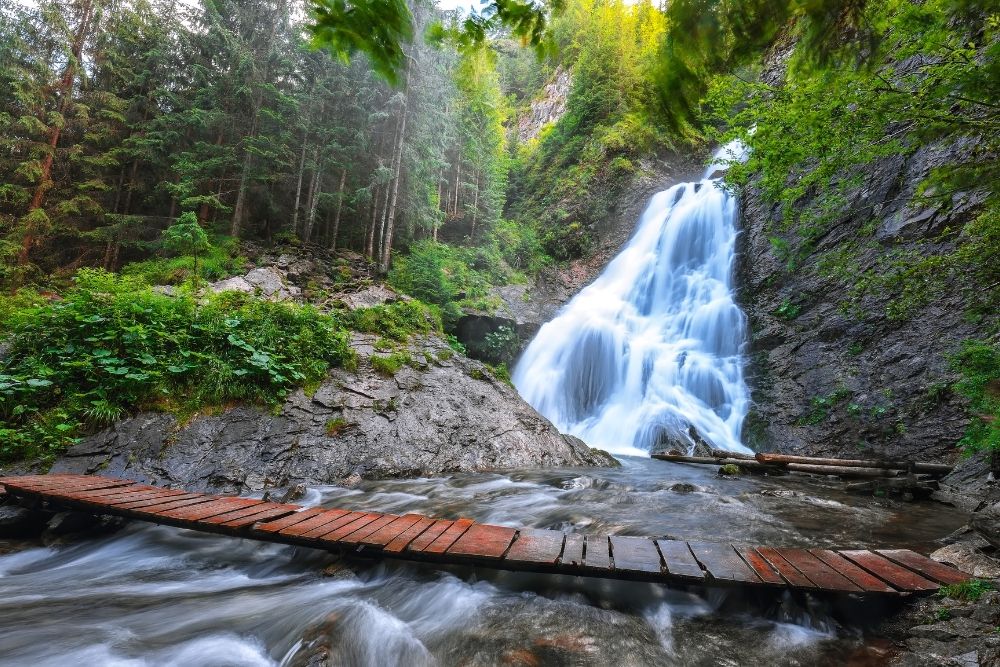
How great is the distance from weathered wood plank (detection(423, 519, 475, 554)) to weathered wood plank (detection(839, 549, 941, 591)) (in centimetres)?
297

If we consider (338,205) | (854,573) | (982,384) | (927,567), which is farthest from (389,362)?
(338,205)

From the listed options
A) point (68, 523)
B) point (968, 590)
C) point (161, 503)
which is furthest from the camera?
point (68, 523)

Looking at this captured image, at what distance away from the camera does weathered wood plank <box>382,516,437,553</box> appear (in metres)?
3.04

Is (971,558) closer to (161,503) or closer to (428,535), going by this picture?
(428,535)

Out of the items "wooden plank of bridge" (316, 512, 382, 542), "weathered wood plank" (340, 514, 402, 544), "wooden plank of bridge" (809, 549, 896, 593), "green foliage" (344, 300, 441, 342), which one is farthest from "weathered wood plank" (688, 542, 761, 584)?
"green foliage" (344, 300, 441, 342)

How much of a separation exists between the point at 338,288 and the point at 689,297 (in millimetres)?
12376

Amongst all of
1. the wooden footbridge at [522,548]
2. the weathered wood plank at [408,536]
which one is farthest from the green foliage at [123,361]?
the weathered wood plank at [408,536]

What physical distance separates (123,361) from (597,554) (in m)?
7.07

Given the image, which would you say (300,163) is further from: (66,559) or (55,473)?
(66,559)

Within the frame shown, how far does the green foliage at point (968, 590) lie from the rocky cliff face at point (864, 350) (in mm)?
5879

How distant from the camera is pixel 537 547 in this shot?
10.0 ft

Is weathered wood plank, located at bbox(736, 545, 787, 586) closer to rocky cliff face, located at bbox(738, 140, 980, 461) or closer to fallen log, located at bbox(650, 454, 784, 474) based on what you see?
fallen log, located at bbox(650, 454, 784, 474)

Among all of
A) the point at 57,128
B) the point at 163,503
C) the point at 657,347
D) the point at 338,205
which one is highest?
the point at 57,128

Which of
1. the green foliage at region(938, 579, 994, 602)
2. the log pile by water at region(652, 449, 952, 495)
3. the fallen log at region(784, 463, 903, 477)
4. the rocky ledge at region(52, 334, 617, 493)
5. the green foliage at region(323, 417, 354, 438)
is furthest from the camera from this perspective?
the fallen log at region(784, 463, 903, 477)
